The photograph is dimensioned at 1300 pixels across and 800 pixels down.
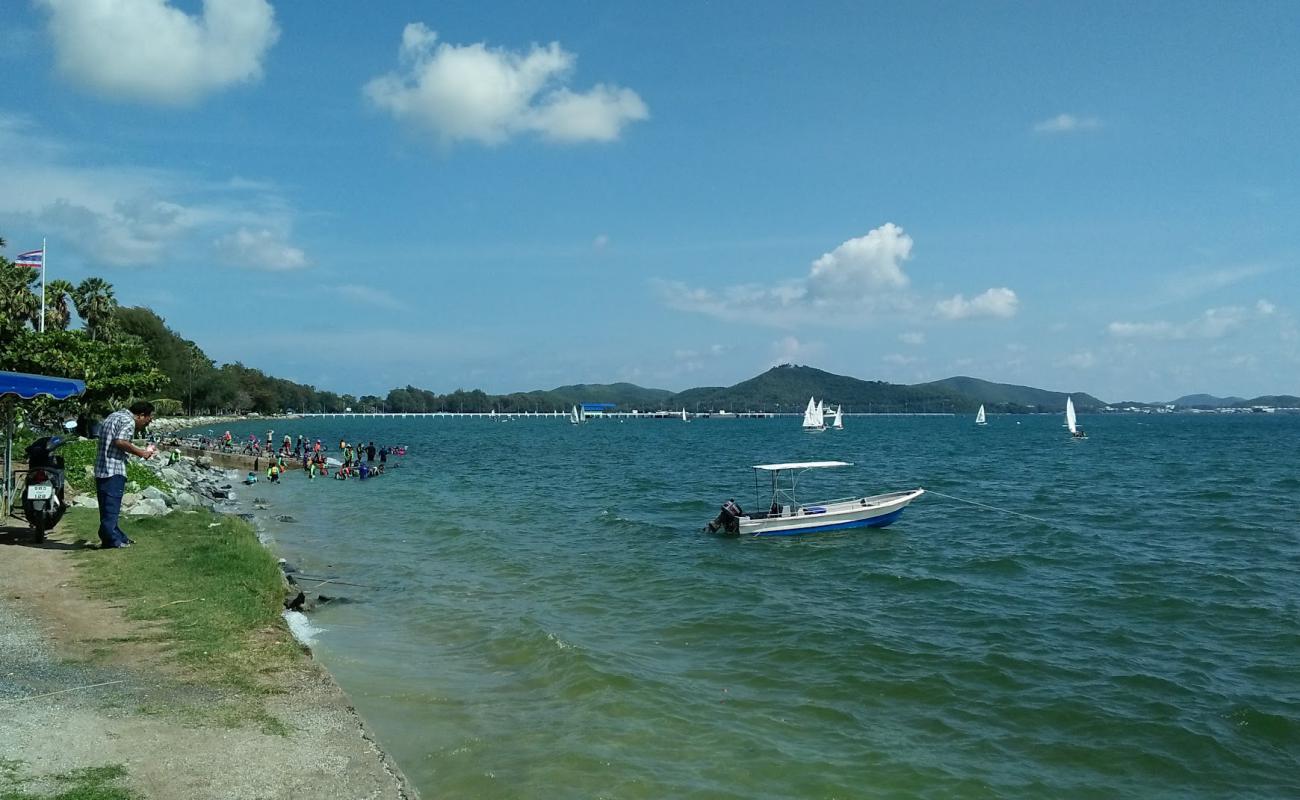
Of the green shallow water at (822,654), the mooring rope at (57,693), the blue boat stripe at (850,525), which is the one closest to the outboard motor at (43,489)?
the green shallow water at (822,654)

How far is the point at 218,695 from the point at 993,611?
14589mm

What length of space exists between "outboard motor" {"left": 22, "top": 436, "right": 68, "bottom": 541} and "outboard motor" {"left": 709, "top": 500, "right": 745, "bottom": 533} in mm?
18596

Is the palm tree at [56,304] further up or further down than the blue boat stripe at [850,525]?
further up

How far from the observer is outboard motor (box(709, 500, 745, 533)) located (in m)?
28.1

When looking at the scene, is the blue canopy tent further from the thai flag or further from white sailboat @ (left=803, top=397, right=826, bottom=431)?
white sailboat @ (left=803, top=397, right=826, bottom=431)

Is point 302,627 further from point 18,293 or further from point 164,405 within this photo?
point 18,293

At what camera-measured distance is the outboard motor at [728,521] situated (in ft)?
92.2

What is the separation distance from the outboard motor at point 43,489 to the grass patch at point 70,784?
10.8 meters

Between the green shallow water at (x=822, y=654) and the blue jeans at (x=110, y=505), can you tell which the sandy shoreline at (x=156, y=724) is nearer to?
the green shallow water at (x=822, y=654)

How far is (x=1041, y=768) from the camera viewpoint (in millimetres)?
9938

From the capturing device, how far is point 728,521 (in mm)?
28281

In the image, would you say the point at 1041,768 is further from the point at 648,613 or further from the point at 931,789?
the point at 648,613

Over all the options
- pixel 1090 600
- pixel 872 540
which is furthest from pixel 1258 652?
pixel 872 540

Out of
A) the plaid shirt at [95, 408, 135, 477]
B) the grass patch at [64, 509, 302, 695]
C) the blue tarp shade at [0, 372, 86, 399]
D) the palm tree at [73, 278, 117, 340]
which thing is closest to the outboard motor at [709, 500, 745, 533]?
the grass patch at [64, 509, 302, 695]
